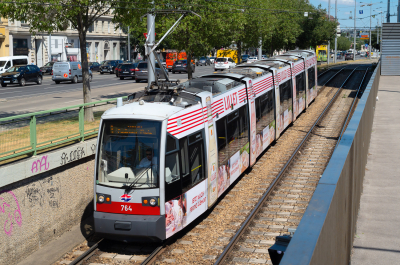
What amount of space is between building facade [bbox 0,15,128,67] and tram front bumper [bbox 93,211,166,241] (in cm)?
3939

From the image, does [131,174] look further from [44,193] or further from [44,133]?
[44,133]

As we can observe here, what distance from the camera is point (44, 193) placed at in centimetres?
955

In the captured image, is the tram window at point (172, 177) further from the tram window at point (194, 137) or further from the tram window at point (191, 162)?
the tram window at point (194, 137)

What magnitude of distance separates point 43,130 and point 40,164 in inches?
36.9

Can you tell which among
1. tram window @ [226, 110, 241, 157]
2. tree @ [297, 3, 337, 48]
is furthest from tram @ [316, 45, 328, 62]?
tram window @ [226, 110, 241, 157]

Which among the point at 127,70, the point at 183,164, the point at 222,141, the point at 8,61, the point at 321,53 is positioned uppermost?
the point at 321,53

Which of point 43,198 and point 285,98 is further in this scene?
point 285,98

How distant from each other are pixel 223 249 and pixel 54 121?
4.68m

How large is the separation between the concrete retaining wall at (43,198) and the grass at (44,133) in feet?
1.15

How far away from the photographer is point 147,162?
27.9 ft

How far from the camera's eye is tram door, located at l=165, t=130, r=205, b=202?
28.1 ft

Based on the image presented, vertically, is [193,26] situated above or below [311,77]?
above

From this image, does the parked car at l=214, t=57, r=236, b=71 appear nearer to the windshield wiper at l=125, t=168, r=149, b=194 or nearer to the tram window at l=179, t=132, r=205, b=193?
the tram window at l=179, t=132, r=205, b=193

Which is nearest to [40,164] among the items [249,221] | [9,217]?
[9,217]
